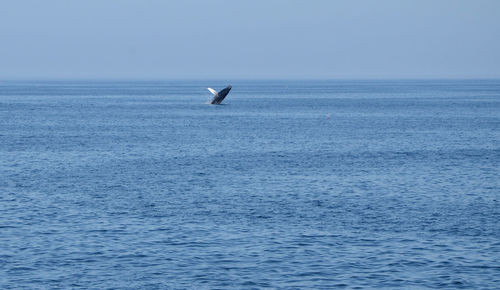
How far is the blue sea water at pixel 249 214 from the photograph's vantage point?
35.2 m

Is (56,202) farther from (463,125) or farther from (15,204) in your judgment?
(463,125)

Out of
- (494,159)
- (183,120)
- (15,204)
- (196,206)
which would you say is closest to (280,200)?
(196,206)

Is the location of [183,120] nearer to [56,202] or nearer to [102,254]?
[56,202]

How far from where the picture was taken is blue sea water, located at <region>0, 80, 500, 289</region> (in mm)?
35188

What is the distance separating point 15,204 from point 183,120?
9634 cm

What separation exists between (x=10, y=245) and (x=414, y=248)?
20722mm

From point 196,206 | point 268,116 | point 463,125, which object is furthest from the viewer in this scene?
point 268,116

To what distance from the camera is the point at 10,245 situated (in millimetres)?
39875

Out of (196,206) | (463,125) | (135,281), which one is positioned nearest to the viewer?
(135,281)

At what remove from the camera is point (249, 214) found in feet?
159

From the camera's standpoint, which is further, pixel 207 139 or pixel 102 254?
pixel 207 139

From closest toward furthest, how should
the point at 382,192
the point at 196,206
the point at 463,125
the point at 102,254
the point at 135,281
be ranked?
the point at 135,281, the point at 102,254, the point at 196,206, the point at 382,192, the point at 463,125

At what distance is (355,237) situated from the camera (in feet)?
137

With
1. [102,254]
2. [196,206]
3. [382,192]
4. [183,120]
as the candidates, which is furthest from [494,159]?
[183,120]
